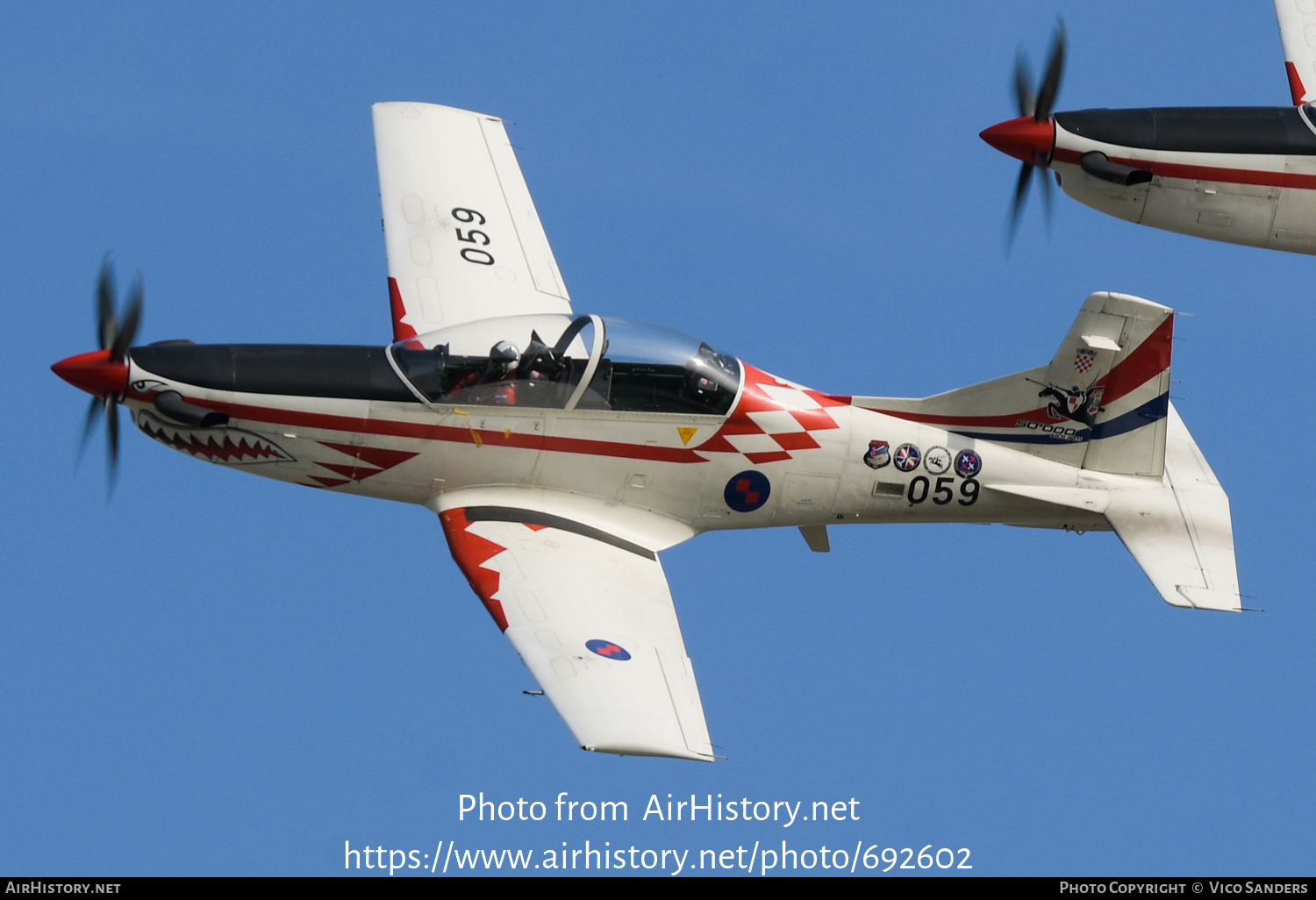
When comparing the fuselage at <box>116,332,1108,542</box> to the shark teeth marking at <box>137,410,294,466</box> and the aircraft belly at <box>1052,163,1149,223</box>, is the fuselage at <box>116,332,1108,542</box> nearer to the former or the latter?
the shark teeth marking at <box>137,410,294,466</box>

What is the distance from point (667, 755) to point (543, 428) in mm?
3526

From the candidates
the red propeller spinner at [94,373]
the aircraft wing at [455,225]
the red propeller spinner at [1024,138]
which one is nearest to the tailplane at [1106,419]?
the red propeller spinner at [1024,138]

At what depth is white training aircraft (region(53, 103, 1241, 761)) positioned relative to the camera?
739 inches

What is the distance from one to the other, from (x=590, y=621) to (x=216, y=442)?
139 inches

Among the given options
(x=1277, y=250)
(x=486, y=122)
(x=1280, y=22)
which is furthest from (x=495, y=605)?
(x=1280, y=22)

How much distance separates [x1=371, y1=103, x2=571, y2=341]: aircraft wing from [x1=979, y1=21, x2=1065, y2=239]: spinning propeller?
14.1 feet

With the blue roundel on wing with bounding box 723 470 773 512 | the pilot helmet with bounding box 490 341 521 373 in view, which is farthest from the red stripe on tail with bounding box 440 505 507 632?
the blue roundel on wing with bounding box 723 470 773 512

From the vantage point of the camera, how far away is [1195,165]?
21938 mm

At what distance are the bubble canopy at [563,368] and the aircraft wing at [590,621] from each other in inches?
39.2

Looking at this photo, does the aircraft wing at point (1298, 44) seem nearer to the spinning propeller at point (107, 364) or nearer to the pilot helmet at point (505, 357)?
the pilot helmet at point (505, 357)

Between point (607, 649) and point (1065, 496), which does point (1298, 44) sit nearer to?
point (1065, 496)

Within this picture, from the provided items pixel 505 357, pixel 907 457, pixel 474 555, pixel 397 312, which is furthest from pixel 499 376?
pixel 907 457

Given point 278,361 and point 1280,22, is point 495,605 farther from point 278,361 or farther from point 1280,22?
point 1280,22

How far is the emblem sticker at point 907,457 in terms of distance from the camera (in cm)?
1961
